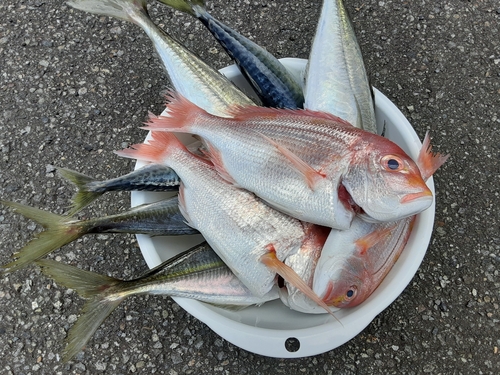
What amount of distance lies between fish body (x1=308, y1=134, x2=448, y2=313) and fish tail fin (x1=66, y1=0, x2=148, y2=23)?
41.1 inches

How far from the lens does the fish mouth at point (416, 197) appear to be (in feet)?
4.00

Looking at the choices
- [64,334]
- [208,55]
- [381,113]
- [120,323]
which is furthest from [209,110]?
[64,334]

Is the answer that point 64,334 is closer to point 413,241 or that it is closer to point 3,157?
point 3,157

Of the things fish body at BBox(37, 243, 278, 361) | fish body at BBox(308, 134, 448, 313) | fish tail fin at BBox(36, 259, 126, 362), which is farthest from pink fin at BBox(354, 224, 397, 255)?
fish tail fin at BBox(36, 259, 126, 362)

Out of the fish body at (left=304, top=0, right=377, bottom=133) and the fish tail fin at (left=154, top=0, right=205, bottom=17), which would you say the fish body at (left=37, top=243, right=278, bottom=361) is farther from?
the fish tail fin at (left=154, top=0, right=205, bottom=17)

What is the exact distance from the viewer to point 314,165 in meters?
1.30

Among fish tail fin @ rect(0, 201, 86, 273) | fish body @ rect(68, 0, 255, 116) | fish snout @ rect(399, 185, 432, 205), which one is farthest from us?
fish body @ rect(68, 0, 255, 116)

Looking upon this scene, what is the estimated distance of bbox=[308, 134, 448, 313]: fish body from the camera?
1.30 metres

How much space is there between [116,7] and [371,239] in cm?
118

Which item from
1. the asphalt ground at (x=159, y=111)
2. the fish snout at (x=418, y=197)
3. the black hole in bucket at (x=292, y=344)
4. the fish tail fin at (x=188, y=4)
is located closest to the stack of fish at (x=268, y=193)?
the fish snout at (x=418, y=197)

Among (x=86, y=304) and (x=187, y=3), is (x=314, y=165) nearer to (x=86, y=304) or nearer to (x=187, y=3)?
(x=86, y=304)

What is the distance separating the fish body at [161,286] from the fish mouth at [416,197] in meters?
0.43

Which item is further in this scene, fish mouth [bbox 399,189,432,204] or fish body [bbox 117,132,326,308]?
fish body [bbox 117,132,326,308]

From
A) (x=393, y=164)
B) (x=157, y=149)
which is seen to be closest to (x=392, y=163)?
(x=393, y=164)
